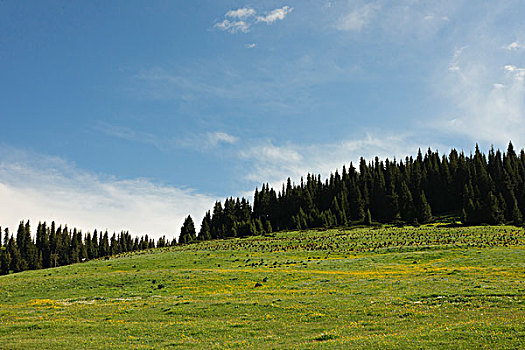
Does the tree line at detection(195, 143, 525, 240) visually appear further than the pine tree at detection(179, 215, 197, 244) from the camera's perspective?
No

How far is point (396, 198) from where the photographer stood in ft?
494

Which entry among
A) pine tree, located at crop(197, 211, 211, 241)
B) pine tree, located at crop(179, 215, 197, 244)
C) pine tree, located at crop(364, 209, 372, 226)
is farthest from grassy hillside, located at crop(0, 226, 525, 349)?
pine tree, located at crop(179, 215, 197, 244)

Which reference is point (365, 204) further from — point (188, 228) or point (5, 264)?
point (5, 264)

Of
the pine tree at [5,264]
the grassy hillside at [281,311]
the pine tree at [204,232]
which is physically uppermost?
the pine tree at [204,232]

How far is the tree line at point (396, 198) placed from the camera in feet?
443

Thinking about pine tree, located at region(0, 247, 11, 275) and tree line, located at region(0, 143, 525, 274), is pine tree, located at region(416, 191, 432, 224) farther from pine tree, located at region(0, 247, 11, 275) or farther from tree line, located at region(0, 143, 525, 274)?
pine tree, located at region(0, 247, 11, 275)

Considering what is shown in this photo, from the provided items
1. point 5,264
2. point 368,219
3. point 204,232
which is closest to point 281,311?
point 368,219

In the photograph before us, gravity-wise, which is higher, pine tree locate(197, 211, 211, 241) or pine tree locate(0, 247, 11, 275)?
pine tree locate(197, 211, 211, 241)

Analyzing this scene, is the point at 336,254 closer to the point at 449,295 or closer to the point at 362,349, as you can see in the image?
the point at 449,295

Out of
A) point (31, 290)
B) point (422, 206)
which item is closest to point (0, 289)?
point (31, 290)

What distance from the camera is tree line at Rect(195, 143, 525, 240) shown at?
135000 millimetres

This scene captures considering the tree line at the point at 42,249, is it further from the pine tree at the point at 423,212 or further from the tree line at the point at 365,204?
the pine tree at the point at 423,212

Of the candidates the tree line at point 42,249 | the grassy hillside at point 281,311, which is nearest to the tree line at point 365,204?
the tree line at point 42,249

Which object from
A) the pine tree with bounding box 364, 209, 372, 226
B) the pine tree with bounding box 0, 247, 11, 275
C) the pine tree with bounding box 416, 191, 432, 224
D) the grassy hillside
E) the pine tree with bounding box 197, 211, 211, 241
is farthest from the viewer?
the pine tree with bounding box 197, 211, 211, 241
